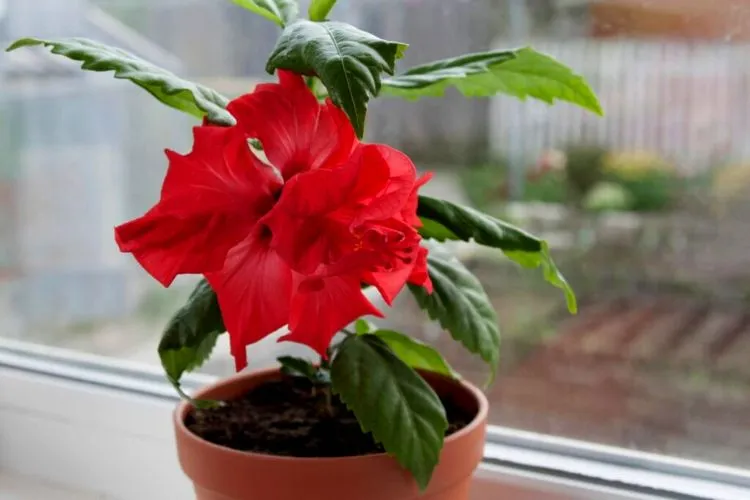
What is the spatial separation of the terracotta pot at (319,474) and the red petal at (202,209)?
164 mm

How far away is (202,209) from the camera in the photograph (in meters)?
0.56

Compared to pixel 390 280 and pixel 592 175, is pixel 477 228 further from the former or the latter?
pixel 592 175

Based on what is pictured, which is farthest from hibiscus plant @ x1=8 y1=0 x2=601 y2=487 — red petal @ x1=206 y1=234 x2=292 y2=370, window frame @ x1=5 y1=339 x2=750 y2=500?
window frame @ x1=5 y1=339 x2=750 y2=500

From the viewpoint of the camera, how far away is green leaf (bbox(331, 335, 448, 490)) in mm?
617

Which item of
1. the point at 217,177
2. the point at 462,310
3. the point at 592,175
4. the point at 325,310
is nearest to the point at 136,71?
the point at 217,177

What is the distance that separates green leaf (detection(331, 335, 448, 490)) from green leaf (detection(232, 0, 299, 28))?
0.26 meters

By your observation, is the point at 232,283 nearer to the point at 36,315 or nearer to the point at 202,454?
the point at 202,454

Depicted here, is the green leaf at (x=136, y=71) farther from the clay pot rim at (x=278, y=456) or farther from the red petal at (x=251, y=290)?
the clay pot rim at (x=278, y=456)

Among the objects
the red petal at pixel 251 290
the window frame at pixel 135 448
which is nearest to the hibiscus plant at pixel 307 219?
the red petal at pixel 251 290

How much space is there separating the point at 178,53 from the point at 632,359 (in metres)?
0.69

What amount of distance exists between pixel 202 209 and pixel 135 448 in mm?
587

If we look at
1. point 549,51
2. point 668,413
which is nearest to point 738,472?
point 668,413

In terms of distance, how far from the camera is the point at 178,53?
45.3 inches

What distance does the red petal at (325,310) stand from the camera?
0.59m
